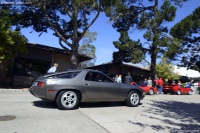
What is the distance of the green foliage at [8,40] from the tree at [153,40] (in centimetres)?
1201

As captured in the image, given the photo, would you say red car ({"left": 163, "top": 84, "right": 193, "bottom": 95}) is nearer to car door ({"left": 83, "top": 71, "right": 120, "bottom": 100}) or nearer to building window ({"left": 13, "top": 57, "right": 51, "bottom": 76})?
building window ({"left": 13, "top": 57, "right": 51, "bottom": 76})

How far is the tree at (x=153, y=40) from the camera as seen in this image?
25406 mm

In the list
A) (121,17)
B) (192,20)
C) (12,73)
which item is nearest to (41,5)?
(12,73)

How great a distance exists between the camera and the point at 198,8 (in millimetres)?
28703

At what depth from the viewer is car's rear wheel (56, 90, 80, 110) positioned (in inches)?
338

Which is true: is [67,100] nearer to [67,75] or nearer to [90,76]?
[67,75]

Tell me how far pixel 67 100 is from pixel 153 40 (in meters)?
18.3

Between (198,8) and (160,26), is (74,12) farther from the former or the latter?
(198,8)

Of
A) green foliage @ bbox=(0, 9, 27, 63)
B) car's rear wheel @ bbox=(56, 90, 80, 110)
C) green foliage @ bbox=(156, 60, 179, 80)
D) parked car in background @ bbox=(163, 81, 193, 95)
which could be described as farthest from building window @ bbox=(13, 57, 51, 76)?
green foliage @ bbox=(156, 60, 179, 80)

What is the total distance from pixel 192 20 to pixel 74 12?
14770mm

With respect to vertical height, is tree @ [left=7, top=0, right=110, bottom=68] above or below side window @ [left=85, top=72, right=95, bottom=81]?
above

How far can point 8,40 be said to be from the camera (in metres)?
16.1

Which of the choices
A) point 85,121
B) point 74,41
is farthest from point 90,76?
point 74,41

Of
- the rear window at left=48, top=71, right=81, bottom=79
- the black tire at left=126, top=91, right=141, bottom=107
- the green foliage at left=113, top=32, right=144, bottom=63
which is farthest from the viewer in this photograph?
the green foliage at left=113, top=32, right=144, bottom=63
